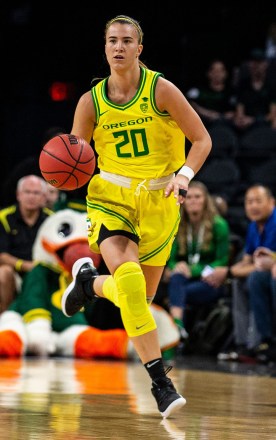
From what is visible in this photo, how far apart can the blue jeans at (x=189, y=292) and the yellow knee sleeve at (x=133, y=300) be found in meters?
4.51

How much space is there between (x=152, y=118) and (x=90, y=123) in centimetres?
32

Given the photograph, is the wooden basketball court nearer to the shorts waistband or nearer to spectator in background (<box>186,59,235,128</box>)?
the shorts waistband

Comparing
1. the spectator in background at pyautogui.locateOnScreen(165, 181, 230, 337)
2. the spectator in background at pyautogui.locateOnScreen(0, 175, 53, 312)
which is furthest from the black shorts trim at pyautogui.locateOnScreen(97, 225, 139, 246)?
the spectator in background at pyautogui.locateOnScreen(165, 181, 230, 337)

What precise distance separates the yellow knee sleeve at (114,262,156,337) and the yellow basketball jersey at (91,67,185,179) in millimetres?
595

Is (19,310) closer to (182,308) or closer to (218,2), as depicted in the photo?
(182,308)

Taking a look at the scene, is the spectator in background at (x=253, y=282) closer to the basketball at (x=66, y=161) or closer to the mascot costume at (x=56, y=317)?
the mascot costume at (x=56, y=317)

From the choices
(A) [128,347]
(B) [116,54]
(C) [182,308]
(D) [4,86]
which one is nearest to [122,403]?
(B) [116,54]

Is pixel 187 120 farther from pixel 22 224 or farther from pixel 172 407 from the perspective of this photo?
pixel 22 224

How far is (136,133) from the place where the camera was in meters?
4.91

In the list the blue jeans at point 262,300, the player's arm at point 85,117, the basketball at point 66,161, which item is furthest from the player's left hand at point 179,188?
the blue jeans at point 262,300

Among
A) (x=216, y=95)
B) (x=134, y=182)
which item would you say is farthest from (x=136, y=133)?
(x=216, y=95)

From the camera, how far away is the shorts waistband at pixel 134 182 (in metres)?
4.93

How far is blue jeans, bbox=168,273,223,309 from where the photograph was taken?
9109 millimetres

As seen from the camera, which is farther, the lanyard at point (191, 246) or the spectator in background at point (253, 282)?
the lanyard at point (191, 246)
